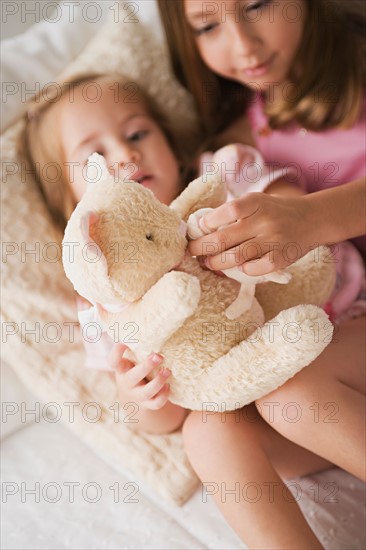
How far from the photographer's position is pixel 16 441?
43.3 inches

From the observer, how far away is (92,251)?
63 cm

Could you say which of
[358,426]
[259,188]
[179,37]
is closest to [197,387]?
[358,426]

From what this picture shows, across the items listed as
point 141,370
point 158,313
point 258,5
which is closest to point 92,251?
point 158,313

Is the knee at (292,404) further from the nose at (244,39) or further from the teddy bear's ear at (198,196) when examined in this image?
the nose at (244,39)

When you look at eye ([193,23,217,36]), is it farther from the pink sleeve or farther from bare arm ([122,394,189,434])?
bare arm ([122,394,189,434])

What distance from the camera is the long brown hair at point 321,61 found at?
3.83 feet

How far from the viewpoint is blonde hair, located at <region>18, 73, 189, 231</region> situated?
1.14 metres

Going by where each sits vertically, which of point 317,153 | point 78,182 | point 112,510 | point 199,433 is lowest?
point 112,510

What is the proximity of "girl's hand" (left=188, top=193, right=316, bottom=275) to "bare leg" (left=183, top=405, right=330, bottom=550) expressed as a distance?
235mm

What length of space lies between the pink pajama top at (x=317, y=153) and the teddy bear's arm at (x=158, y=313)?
566 millimetres

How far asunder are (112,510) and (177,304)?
1.51 ft

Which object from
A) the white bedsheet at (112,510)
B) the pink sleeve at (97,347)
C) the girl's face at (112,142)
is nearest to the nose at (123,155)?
the girl's face at (112,142)

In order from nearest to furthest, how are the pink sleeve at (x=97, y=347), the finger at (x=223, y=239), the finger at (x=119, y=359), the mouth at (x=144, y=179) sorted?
1. the finger at (x=223, y=239)
2. the finger at (x=119, y=359)
3. the pink sleeve at (x=97, y=347)
4. the mouth at (x=144, y=179)

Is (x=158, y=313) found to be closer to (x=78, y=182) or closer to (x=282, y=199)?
(x=282, y=199)
